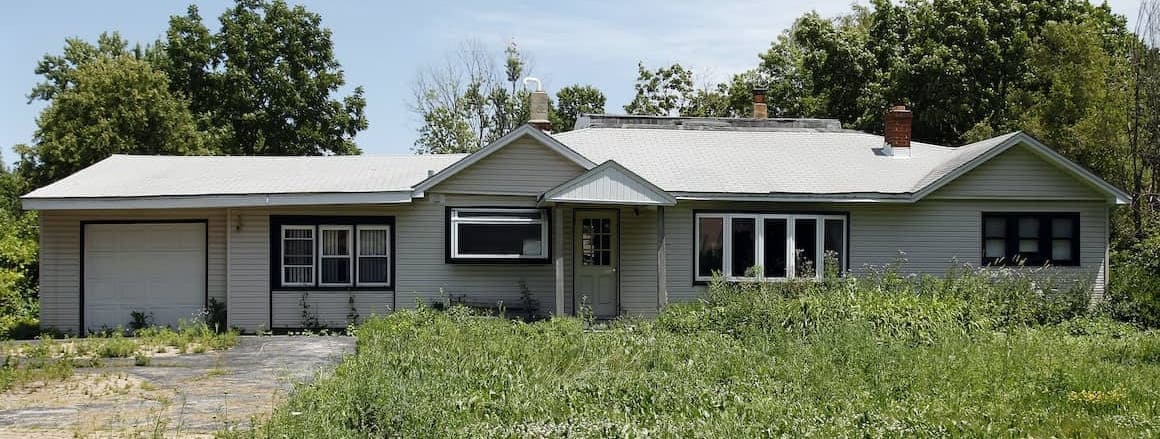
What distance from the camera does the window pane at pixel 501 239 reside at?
1730cm

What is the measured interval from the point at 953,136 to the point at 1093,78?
7.90 m

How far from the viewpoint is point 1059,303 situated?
16.9 meters

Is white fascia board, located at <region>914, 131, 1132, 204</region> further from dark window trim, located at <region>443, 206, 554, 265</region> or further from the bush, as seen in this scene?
dark window trim, located at <region>443, 206, 554, 265</region>

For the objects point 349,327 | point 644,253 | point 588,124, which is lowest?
point 349,327

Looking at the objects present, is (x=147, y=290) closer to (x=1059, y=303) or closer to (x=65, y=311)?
(x=65, y=311)

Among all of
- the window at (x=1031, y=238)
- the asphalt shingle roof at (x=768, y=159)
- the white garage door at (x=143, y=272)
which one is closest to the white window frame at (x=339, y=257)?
the white garage door at (x=143, y=272)

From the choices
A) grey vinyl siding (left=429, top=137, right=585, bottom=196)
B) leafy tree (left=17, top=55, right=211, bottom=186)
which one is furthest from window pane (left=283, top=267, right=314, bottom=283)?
leafy tree (left=17, top=55, right=211, bottom=186)

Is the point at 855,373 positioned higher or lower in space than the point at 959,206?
lower

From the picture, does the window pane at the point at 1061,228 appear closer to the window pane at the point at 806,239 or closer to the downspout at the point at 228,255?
the window pane at the point at 806,239

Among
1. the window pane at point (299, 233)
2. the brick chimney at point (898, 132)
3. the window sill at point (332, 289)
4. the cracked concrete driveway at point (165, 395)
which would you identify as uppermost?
the brick chimney at point (898, 132)

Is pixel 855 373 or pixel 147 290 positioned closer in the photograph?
pixel 855 373

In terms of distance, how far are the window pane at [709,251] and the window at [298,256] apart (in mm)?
6797

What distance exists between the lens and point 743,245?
58.9ft

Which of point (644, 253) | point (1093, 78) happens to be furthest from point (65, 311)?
point (1093, 78)
